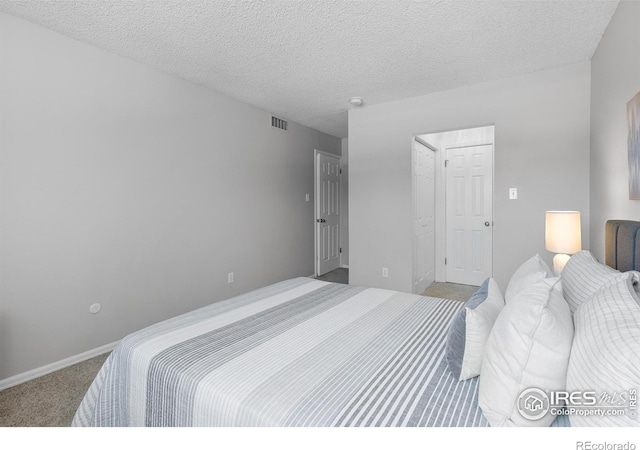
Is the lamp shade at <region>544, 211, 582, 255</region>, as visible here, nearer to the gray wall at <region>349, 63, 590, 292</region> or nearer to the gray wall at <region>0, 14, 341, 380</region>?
the gray wall at <region>349, 63, 590, 292</region>

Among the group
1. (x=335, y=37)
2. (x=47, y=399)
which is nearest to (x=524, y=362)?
(x=335, y=37)

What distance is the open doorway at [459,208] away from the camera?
4203 millimetres

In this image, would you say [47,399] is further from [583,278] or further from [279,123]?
[279,123]

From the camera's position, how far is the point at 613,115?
2062 millimetres

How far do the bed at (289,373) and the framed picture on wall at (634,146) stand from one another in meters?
0.28

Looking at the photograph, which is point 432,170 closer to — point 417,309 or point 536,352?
point 417,309

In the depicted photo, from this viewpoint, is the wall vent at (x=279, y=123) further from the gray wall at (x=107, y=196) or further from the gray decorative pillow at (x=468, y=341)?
the gray decorative pillow at (x=468, y=341)

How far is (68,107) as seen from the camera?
7.57 feet

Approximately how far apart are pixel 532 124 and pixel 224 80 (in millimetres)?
3024

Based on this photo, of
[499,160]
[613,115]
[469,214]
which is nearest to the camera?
[613,115]

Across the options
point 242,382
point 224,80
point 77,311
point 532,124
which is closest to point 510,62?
point 532,124

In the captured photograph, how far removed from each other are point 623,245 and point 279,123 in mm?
3730

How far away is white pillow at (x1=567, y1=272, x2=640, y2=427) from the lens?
66cm
